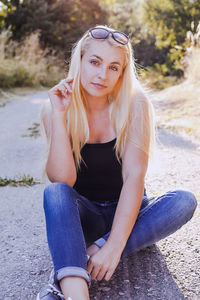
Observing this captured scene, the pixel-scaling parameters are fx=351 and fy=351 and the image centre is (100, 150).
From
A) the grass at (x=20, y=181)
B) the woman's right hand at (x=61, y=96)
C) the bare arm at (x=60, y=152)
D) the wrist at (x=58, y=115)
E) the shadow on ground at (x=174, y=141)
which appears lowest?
the grass at (x=20, y=181)

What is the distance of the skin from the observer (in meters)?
1.55

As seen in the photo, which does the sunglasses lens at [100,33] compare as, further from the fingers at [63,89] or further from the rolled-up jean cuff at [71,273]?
the rolled-up jean cuff at [71,273]

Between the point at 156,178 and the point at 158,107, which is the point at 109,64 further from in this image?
the point at 158,107

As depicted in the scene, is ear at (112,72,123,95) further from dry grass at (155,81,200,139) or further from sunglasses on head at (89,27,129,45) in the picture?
dry grass at (155,81,200,139)

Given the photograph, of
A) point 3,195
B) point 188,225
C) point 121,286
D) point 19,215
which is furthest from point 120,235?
point 3,195

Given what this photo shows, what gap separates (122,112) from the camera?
6.35ft

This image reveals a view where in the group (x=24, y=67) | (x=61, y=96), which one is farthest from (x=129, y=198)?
(x=24, y=67)

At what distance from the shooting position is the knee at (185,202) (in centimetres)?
167

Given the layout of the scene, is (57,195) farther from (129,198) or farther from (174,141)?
(174,141)

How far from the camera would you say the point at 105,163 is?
1.90 m

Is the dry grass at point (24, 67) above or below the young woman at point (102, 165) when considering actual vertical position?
below

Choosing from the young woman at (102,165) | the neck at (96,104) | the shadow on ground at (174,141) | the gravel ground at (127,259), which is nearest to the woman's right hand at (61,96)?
the young woman at (102,165)

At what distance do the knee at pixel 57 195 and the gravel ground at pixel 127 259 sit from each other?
0.41m

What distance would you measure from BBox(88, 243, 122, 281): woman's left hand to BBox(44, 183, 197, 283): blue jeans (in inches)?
2.8
